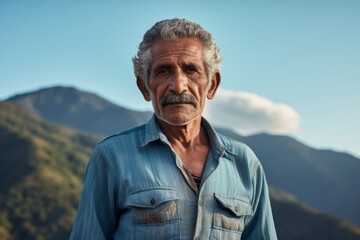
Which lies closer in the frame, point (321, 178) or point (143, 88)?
point (143, 88)

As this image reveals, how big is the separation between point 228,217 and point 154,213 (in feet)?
1.37

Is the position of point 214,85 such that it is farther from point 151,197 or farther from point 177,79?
point 151,197

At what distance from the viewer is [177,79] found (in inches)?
101

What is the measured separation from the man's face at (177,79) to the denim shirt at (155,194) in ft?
0.47

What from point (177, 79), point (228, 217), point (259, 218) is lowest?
point (259, 218)

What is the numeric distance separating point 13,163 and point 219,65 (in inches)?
3878

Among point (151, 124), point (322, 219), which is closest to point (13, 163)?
point (322, 219)

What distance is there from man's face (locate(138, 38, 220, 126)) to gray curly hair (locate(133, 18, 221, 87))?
0.03m

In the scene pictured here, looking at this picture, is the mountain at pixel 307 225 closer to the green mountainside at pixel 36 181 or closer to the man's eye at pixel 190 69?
the green mountainside at pixel 36 181

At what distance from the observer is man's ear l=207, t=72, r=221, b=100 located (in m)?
2.82

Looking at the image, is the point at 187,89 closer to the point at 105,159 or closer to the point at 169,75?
the point at 169,75

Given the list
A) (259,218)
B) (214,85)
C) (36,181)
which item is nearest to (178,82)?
(214,85)

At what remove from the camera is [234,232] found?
2.46 meters

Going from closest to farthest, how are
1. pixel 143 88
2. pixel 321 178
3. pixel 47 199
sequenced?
pixel 143 88
pixel 47 199
pixel 321 178
